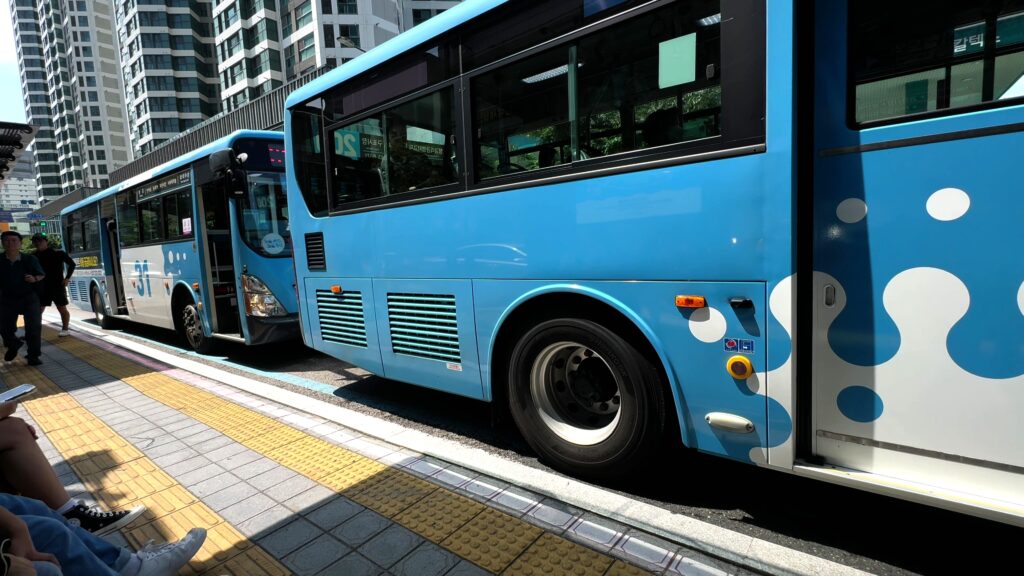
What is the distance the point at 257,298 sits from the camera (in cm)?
626

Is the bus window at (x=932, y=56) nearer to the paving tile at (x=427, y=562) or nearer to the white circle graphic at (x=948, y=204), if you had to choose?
the white circle graphic at (x=948, y=204)

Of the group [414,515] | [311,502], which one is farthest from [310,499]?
[414,515]

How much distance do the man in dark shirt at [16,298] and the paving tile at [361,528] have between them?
6891 mm

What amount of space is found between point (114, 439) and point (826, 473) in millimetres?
4909

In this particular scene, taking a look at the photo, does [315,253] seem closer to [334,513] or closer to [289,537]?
[334,513]

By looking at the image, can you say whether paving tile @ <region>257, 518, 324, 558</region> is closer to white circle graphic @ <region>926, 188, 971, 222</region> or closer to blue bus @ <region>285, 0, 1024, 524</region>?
blue bus @ <region>285, 0, 1024, 524</region>

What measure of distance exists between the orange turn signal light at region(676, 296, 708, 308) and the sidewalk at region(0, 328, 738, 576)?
3.64 feet

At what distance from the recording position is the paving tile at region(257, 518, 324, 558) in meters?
2.47

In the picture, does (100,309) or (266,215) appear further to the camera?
(100,309)

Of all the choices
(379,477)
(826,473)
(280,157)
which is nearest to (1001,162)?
(826,473)

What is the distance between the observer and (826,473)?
218cm

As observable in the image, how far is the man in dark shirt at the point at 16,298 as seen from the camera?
6691 millimetres

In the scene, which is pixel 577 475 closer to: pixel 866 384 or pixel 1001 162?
pixel 866 384

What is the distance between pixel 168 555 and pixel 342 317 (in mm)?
2445
